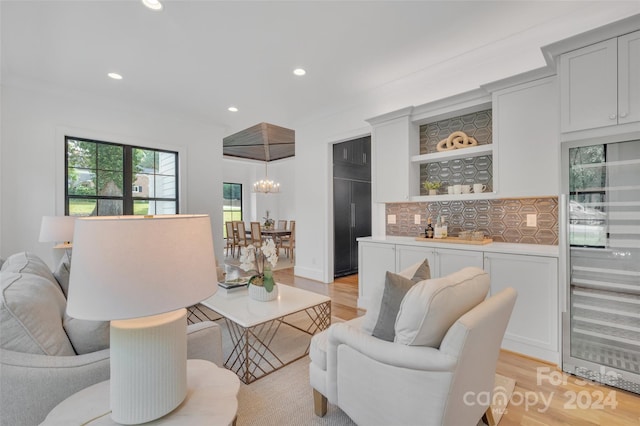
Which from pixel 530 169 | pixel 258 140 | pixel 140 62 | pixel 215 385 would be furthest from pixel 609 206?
pixel 258 140

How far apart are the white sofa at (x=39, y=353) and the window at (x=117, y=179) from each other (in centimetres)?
346

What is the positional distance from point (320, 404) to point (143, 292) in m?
1.39

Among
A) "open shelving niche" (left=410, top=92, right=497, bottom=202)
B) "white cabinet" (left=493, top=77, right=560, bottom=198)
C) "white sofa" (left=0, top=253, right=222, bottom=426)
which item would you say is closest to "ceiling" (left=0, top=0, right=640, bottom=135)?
"open shelving niche" (left=410, top=92, right=497, bottom=202)

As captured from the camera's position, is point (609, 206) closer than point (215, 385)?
No

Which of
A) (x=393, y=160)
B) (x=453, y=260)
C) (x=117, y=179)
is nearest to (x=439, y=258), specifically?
(x=453, y=260)

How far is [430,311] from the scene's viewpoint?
125cm

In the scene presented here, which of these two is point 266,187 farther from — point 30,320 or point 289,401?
point 30,320

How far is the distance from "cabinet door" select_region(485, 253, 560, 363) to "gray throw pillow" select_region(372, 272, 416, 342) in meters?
1.57

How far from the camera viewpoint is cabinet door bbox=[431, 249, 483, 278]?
2721 millimetres

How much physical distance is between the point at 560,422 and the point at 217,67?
4.36 meters

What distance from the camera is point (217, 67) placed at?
3.46 m

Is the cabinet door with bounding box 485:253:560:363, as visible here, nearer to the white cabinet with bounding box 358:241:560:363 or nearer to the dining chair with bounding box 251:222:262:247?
the white cabinet with bounding box 358:241:560:363

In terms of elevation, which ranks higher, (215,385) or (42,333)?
(42,333)

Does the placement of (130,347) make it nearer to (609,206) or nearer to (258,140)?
(609,206)
